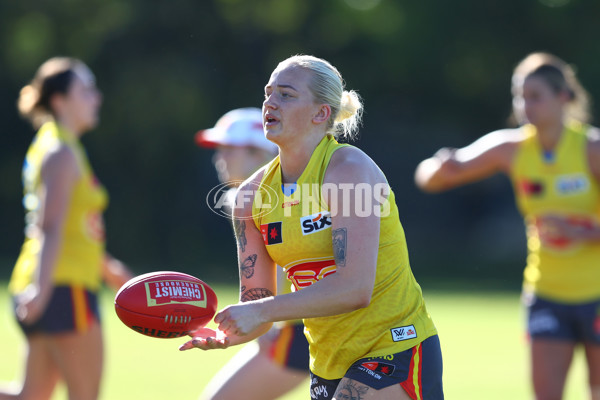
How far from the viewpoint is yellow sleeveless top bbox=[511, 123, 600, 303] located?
543cm

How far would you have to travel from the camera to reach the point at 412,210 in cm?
2253

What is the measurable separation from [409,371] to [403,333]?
0.48 ft

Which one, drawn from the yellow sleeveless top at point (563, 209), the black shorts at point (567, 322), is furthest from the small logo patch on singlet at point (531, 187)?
the black shorts at point (567, 322)

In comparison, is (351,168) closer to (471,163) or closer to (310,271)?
(310,271)

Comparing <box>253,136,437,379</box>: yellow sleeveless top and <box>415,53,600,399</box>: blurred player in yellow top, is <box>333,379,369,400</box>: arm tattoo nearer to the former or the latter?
<box>253,136,437,379</box>: yellow sleeveless top

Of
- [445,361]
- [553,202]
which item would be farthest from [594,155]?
[445,361]

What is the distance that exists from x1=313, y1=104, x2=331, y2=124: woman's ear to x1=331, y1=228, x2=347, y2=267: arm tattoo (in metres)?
0.47

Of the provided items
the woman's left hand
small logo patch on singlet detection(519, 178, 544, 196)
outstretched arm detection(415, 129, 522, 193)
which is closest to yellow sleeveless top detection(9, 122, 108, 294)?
outstretched arm detection(415, 129, 522, 193)

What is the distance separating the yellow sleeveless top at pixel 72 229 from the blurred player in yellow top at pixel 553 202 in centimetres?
208

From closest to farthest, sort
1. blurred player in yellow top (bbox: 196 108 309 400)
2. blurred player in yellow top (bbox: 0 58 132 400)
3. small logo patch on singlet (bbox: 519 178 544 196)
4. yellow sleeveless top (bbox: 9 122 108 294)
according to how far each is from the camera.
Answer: blurred player in yellow top (bbox: 196 108 309 400) → blurred player in yellow top (bbox: 0 58 132 400) → yellow sleeveless top (bbox: 9 122 108 294) → small logo patch on singlet (bbox: 519 178 544 196)

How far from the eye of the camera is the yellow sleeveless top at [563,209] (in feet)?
17.8

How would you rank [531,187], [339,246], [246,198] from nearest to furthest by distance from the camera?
1. [339,246]
2. [246,198]
3. [531,187]

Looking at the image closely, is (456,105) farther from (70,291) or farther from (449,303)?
(70,291)

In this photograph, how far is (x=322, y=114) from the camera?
11.5ft
